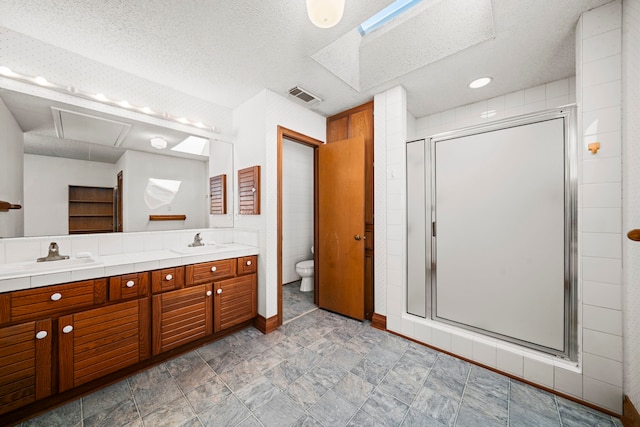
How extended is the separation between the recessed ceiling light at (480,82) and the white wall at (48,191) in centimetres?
349

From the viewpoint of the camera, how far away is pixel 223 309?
84.3 inches

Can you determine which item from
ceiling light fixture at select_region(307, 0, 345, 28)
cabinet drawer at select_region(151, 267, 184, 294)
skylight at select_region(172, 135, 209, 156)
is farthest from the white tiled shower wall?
skylight at select_region(172, 135, 209, 156)

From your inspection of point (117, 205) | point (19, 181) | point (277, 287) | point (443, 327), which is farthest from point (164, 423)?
point (443, 327)

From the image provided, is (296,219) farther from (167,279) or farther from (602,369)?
(602,369)

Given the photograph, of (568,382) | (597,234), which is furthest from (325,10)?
(568,382)

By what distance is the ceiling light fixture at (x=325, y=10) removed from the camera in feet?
3.48

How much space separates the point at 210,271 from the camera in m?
2.06

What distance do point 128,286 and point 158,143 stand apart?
1.36 meters

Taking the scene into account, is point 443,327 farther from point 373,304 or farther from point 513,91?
point 513,91

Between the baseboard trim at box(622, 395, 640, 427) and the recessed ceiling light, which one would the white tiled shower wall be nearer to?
the baseboard trim at box(622, 395, 640, 427)

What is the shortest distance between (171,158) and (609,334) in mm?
3586

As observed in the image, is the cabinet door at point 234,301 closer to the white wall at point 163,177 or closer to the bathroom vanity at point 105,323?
the bathroom vanity at point 105,323

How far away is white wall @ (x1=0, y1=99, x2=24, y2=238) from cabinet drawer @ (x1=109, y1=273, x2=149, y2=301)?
0.78 metres

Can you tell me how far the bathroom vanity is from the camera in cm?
128
